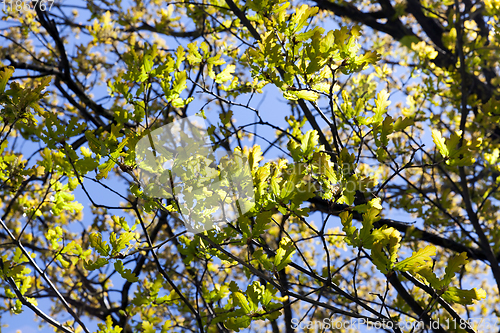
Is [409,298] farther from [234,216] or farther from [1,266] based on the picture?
[1,266]

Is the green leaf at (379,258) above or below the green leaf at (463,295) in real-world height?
above

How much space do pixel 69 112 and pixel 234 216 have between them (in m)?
2.97

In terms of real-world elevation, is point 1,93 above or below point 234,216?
above

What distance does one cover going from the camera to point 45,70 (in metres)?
2.82

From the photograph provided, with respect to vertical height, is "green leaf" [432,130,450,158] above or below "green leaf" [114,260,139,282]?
above

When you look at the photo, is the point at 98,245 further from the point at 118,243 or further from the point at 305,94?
the point at 305,94

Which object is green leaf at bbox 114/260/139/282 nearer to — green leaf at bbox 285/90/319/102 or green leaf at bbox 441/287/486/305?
green leaf at bbox 285/90/319/102

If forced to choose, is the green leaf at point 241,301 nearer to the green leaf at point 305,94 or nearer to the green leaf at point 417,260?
the green leaf at point 417,260

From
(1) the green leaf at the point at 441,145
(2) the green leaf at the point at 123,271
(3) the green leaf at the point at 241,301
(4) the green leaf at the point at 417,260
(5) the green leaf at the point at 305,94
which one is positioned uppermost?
(5) the green leaf at the point at 305,94

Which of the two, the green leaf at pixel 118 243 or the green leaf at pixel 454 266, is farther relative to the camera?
the green leaf at pixel 118 243

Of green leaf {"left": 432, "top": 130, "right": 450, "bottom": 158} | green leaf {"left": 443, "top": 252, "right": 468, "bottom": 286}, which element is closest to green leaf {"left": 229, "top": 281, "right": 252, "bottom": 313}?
green leaf {"left": 443, "top": 252, "right": 468, "bottom": 286}

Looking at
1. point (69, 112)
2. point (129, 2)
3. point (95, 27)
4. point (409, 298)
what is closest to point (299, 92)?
point (409, 298)

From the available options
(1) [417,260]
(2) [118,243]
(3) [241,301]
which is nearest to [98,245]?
(2) [118,243]

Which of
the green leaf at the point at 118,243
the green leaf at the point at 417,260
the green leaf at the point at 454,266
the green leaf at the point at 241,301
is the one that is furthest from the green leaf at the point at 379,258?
the green leaf at the point at 118,243
